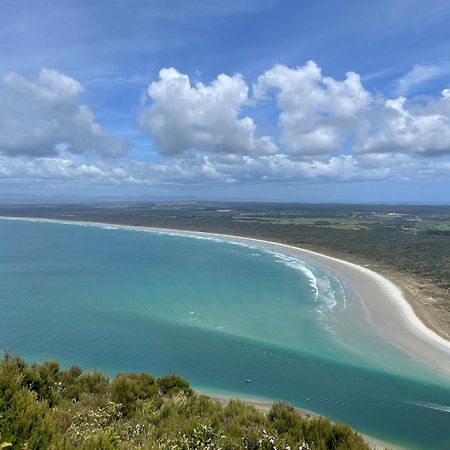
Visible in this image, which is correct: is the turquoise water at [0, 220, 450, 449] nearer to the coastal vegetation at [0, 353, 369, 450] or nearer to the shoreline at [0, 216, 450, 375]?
the shoreline at [0, 216, 450, 375]

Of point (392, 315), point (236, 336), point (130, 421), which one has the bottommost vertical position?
point (236, 336)

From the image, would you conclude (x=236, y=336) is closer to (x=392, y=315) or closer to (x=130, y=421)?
(x=392, y=315)

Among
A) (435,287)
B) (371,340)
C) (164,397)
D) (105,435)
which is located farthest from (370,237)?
(105,435)

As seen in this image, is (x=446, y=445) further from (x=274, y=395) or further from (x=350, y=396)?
(x=274, y=395)

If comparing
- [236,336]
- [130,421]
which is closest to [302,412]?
[130,421]

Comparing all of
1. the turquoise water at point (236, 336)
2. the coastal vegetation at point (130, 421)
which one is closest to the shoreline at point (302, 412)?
the turquoise water at point (236, 336)

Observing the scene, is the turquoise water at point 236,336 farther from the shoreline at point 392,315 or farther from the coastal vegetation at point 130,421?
the coastal vegetation at point 130,421
